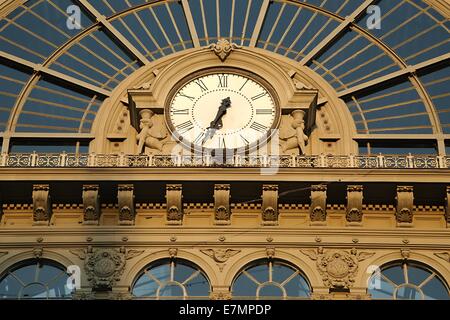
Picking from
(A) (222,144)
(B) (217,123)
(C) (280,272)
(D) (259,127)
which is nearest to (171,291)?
(C) (280,272)

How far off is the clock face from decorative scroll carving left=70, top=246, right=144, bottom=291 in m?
3.59

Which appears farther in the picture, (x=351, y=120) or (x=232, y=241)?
(x=351, y=120)

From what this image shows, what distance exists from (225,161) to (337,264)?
3.81 metres

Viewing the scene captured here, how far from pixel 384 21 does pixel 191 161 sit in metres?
7.18

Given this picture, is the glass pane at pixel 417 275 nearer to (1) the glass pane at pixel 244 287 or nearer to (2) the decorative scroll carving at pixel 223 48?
(1) the glass pane at pixel 244 287

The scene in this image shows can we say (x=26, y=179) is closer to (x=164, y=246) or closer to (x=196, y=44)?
(x=164, y=246)

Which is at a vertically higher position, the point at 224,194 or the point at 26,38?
the point at 26,38

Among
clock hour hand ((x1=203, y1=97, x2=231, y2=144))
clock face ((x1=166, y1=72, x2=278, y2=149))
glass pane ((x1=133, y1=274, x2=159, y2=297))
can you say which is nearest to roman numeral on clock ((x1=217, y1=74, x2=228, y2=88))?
clock face ((x1=166, y1=72, x2=278, y2=149))

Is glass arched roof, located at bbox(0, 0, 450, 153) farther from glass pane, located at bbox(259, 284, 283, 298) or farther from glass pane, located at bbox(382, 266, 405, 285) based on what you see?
glass pane, located at bbox(259, 284, 283, 298)

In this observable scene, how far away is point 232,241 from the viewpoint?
117ft

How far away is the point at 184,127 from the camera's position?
124ft

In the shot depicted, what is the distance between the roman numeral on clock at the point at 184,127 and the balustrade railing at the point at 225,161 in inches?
47.0

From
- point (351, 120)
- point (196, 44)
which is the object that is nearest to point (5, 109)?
point (196, 44)

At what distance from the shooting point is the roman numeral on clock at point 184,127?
37.8m
